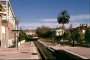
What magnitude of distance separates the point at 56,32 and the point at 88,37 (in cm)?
8210

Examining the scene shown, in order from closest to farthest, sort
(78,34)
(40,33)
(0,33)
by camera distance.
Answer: (0,33) → (78,34) → (40,33)

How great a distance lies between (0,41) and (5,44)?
0.95 meters

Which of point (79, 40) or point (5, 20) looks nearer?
point (5, 20)

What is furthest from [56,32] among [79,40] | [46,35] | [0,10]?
[0,10]

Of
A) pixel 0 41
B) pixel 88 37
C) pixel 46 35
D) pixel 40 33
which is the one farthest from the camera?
pixel 40 33

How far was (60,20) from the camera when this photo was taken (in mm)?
136250

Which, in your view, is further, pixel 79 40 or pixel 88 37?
pixel 79 40

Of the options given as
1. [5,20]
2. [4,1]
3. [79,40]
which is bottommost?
[79,40]

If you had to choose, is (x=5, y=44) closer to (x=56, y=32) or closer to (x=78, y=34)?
(x=78, y=34)

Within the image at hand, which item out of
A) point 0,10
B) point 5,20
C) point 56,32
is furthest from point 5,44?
point 56,32

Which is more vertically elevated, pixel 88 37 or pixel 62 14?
pixel 62 14

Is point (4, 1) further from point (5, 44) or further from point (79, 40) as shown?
point (5, 44)

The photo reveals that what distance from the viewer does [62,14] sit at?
13925cm

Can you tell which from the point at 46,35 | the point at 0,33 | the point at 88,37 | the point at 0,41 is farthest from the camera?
the point at 46,35
